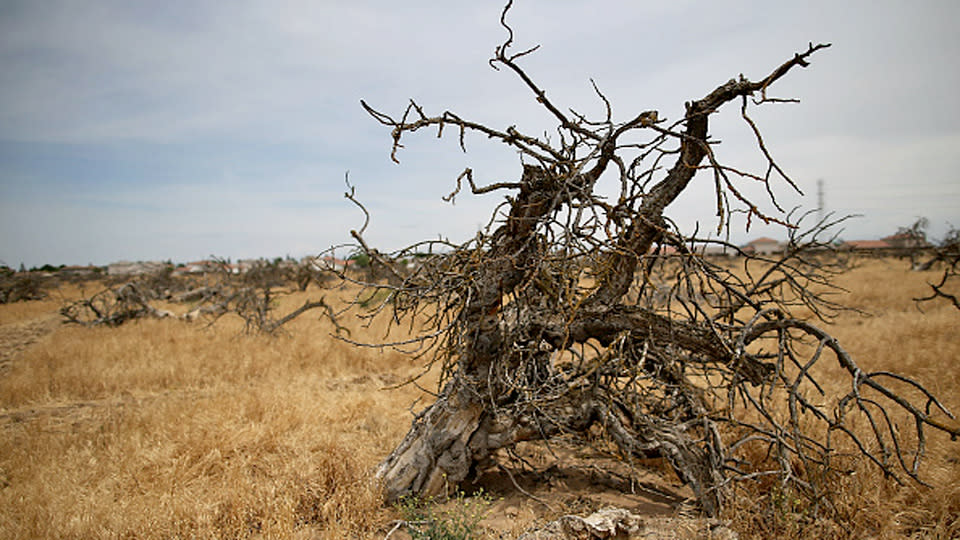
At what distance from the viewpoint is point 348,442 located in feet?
16.2

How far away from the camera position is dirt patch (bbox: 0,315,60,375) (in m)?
9.65

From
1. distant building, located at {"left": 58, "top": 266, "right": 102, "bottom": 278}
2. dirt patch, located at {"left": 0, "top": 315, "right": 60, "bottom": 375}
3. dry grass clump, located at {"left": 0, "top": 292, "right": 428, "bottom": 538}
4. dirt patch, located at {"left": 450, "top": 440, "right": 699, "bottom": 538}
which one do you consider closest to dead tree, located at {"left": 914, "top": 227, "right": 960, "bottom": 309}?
dirt patch, located at {"left": 450, "top": 440, "right": 699, "bottom": 538}

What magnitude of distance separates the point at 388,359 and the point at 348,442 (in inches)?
168

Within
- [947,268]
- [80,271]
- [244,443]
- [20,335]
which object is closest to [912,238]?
[947,268]

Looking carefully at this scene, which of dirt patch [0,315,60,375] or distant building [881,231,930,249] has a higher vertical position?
distant building [881,231,930,249]

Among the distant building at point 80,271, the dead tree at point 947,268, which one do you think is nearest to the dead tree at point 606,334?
A: the dead tree at point 947,268

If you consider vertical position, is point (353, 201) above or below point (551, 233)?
above

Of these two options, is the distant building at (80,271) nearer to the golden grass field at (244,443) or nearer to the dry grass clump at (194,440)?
the golden grass field at (244,443)

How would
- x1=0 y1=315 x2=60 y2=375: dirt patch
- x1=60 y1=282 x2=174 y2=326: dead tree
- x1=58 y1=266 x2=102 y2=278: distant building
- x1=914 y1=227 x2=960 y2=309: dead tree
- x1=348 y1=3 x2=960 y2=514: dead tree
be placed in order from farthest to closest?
x1=58 y1=266 x2=102 y2=278: distant building
x1=60 y1=282 x2=174 y2=326: dead tree
x1=0 y1=315 x2=60 y2=375: dirt patch
x1=914 y1=227 x2=960 y2=309: dead tree
x1=348 y1=3 x2=960 y2=514: dead tree

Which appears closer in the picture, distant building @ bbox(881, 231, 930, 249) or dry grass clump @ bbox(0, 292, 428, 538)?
dry grass clump @ bbox(0, 292, 428, 538)

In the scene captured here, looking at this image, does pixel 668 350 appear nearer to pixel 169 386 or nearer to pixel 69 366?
pixel 169 386

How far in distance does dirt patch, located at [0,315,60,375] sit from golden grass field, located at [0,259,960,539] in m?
0.14

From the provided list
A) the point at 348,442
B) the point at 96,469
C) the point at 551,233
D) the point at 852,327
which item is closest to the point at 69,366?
the point at 96,469

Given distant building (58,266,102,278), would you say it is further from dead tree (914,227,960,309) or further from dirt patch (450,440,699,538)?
dead tree (914,227,960,309)
